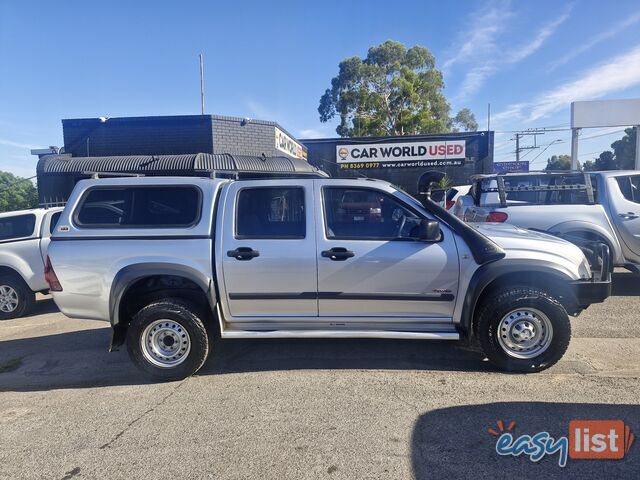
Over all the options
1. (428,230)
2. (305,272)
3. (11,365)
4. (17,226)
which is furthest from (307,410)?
(17,226)

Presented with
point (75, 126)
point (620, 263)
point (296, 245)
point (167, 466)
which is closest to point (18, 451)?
point (167, 466)

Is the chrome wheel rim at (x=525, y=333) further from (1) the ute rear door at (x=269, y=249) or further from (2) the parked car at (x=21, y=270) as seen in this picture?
(2) the parked car at (x=21, y=270)

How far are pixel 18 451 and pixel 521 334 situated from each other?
4177mm

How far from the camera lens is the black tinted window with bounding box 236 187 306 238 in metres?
4.23

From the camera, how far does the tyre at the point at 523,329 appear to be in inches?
157

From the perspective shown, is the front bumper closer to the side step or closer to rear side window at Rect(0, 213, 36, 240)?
the side step

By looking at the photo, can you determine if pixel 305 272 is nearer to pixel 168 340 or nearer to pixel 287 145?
pixel 168 340

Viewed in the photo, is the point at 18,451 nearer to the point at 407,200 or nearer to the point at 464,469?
the point at 464,469

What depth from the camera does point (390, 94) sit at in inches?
1344

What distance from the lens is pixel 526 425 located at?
10.5 ft

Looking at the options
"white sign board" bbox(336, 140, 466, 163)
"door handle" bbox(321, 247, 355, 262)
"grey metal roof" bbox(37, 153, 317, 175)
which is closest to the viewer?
"door handle" bbox(321, 247, 355, 262)

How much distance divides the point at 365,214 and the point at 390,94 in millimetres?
32170

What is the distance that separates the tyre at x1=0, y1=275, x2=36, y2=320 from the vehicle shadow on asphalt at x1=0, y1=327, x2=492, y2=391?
65.4 inches

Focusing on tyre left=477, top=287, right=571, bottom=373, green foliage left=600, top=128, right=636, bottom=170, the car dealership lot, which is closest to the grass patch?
the car dealership lot
